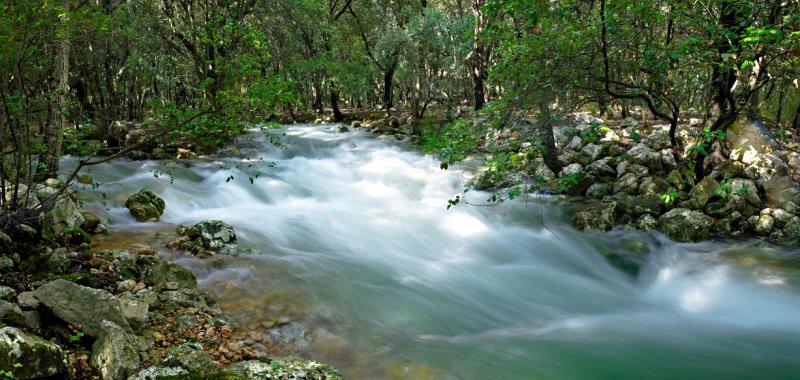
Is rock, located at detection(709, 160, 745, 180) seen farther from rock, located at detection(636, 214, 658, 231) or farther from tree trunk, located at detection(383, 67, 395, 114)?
tree trunk, located at detection(383, 67, 395, 114)

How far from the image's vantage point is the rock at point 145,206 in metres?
8.51

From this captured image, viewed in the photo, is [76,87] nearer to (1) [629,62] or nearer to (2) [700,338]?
(1) [629,62]

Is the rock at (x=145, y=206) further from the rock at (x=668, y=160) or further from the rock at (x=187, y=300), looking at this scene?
the rock at (x=668, y=160)

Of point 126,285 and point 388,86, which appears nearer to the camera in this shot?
point 126,285

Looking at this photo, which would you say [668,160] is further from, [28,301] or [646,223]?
[28,301]

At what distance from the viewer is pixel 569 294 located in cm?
762

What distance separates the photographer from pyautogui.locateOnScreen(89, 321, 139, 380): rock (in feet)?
11.6

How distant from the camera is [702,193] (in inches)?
392

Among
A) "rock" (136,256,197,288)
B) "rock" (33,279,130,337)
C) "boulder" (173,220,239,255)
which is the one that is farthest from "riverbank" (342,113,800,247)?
"rock" (33,279,130,337)

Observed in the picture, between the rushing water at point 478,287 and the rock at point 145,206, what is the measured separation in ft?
0.99

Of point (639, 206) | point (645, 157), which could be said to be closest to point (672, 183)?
point (639, 206)

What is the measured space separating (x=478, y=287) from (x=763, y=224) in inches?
236

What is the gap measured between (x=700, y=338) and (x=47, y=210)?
27.7 ft

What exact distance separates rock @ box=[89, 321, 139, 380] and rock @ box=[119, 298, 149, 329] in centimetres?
56
